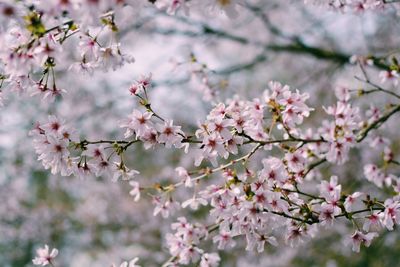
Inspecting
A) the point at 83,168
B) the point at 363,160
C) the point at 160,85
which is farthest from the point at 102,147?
the point at 363,160

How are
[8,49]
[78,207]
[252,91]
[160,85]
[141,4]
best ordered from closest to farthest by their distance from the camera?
[141,4]
[8,49]
[160,85]
[252,91]
[78,207]

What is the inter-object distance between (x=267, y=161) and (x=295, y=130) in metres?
0.50

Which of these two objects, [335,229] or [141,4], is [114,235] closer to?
[335,229]

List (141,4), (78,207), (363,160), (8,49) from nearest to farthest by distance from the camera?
(141,4) < (8,49) < (363,160) < (78,207)

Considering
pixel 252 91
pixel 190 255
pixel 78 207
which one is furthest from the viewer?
pixel 78 207

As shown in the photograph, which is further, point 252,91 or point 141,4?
point 252,91

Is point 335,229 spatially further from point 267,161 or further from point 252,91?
point 267,161

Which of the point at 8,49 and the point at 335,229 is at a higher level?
the point at 8,49

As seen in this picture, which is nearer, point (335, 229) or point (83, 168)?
point (83, 168)

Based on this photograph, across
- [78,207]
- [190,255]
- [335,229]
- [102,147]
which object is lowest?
[78,207]

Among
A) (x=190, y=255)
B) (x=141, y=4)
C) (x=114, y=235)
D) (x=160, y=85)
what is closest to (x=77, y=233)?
(x=114, y=235)

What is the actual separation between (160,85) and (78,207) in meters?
6.65

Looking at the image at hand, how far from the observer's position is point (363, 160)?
7.93m

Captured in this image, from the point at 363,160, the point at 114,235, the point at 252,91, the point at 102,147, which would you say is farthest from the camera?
the point at 114,235
